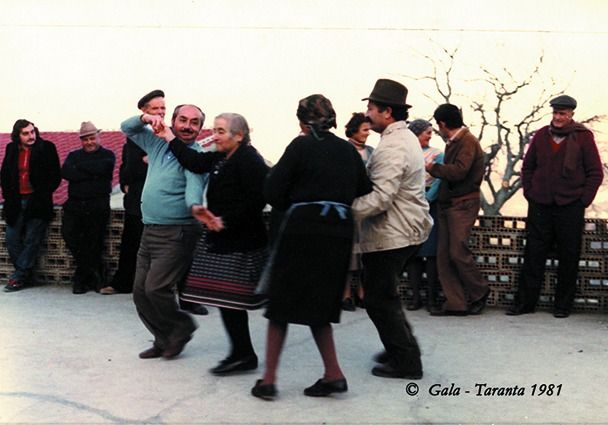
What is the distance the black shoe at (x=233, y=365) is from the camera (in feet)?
19.3

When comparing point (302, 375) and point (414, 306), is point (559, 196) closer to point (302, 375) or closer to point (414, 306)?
point (414, 306)

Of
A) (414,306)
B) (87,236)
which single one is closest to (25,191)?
(87,236)

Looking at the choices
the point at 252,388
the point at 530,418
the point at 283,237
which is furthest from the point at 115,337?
the point at 530,418

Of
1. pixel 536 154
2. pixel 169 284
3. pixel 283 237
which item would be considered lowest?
pixel 169 284

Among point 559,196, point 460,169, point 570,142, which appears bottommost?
point 559,196

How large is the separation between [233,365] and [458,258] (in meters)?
2.97

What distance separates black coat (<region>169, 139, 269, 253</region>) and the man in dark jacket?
4.27 m

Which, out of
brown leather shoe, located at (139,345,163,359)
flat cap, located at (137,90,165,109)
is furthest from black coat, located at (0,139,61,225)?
brown leather shoe, located at (139,345,163,359)

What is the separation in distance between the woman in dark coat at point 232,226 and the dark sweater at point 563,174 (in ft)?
10.9

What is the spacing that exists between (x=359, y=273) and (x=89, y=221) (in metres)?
2.78

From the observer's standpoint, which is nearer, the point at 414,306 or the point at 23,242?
the point at 414,306

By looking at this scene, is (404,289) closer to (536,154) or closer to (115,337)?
(536,154)

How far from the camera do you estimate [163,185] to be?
6.23 meters

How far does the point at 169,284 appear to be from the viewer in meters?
6.21
